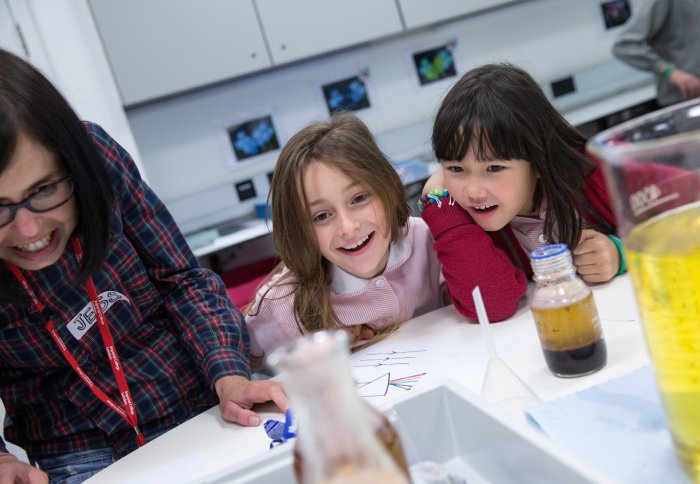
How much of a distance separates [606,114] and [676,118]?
3.15 m

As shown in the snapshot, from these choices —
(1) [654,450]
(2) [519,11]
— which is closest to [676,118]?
(1) [654,450]

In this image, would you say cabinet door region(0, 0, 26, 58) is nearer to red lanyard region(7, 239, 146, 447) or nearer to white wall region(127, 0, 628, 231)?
white wall region(127, 0, 628, 231)

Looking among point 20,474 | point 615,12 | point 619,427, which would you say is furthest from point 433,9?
point 619,427

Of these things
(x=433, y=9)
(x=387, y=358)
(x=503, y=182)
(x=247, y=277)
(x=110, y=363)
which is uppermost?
(x=433, y=9)

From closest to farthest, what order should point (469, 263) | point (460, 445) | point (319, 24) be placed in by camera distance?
point (460, 445) < point (469, 263) < point (319, 24)

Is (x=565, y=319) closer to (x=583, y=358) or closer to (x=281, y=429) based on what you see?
(x=583, y=358)

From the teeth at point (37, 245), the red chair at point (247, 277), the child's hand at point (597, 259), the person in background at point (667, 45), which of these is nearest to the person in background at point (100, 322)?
the teeth at point (37, 245)

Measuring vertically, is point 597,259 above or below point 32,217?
below

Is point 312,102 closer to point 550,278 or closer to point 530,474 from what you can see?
point 550,278

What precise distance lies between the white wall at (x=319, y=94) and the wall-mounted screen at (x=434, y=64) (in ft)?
0.13

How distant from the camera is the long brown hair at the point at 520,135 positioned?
1.34 m

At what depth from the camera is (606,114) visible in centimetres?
352

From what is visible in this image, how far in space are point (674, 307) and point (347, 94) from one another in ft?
11.4

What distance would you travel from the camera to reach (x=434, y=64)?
399 centimetres
